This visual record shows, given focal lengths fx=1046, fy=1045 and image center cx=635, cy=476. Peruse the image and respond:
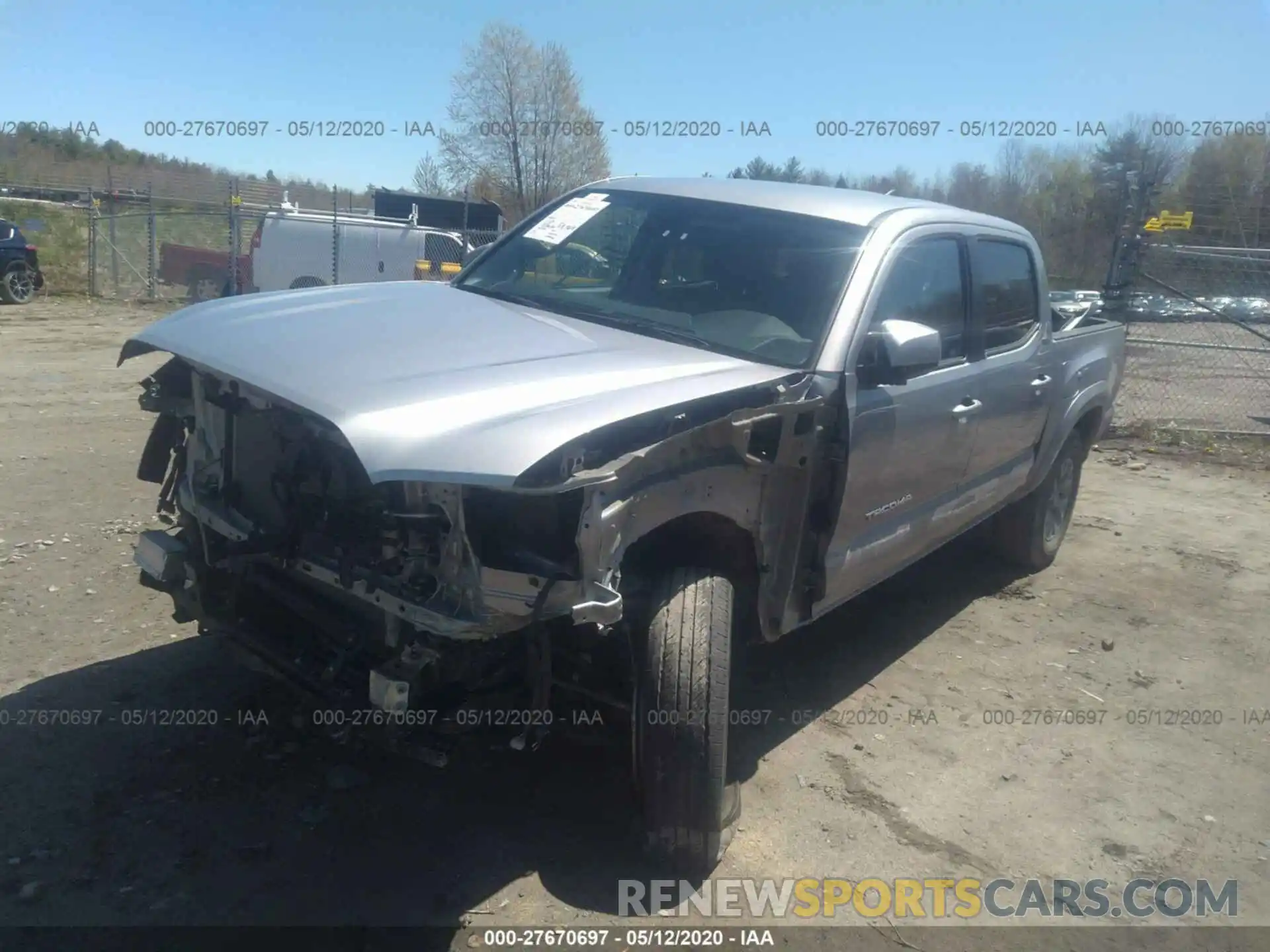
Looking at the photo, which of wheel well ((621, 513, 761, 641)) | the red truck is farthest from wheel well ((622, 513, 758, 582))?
the red truck

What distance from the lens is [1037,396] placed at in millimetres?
5359

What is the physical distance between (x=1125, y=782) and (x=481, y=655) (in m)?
2.75

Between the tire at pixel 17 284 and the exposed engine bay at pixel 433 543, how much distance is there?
15.9m

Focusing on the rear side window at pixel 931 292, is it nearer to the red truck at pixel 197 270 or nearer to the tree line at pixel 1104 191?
the tree line at pixel 1104 191

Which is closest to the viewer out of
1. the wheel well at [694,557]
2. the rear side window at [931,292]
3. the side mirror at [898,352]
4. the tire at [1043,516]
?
the wheel well at [694,557]

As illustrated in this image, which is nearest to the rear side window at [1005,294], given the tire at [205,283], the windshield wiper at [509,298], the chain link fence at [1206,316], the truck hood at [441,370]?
the truck hood at [441,370]

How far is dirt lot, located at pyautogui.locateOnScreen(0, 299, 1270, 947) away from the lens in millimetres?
3135

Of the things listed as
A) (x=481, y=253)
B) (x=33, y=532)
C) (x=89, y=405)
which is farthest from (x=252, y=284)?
(x=481, y=253)

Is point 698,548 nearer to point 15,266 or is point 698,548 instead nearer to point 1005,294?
point 1005,294

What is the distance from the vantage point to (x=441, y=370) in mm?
3033

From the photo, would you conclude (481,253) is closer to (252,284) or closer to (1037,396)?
(1037,396)

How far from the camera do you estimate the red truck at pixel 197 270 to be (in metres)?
18.5

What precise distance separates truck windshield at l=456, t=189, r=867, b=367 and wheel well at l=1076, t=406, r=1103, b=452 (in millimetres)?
2996

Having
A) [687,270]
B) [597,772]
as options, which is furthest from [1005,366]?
[597,772]
